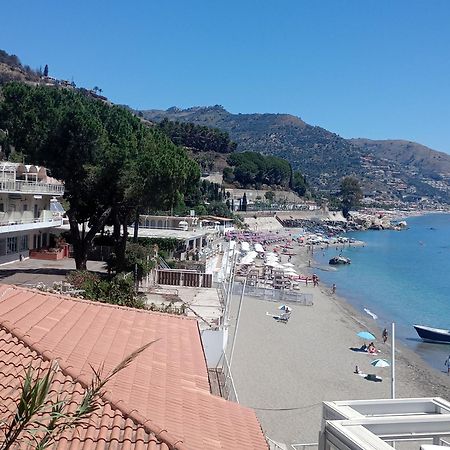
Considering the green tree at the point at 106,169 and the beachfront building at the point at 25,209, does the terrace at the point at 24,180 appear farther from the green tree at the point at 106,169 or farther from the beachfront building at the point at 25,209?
the green tree at the point at 106,169

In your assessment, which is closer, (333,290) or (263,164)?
(333,290)

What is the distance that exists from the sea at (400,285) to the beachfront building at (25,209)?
20076 millimetres

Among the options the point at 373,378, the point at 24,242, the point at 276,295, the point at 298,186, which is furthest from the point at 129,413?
the point at 298,186

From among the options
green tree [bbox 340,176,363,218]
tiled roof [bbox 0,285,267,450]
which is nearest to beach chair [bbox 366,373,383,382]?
tiled roof [bbox 0,285,267,450]

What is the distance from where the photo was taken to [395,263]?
67.9 m

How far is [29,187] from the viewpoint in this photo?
29.1 metres

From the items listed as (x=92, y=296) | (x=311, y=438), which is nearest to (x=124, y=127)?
(x=92, y=296)

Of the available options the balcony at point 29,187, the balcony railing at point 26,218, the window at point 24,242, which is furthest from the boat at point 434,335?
the window at point 24,242

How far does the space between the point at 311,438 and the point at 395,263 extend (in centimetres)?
5792

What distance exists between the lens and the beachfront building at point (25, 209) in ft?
90.1

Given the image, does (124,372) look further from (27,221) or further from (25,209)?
(25,209)

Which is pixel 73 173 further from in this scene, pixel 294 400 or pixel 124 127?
pixel 294 400

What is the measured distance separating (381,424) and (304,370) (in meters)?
15.9

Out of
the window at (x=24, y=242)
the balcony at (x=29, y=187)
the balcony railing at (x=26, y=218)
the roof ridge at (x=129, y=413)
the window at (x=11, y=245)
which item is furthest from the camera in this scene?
the window at (x=24, y=242)
